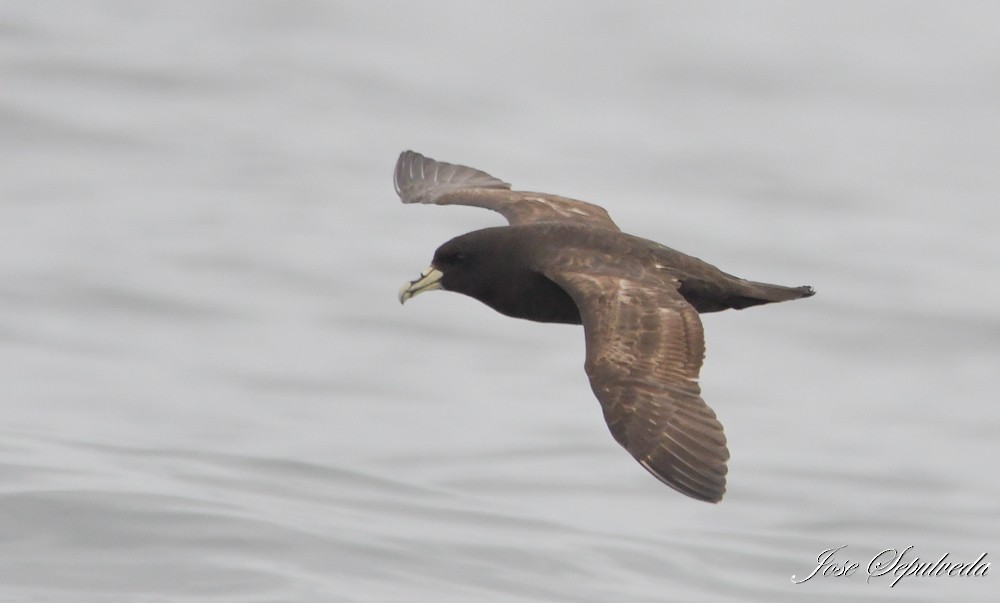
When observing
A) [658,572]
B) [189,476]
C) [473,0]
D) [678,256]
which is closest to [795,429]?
[658,572]

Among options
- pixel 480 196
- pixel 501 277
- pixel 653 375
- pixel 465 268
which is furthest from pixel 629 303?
pixel 480 196

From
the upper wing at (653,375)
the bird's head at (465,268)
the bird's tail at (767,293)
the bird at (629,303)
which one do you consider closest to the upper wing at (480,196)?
the bird at (629,303)

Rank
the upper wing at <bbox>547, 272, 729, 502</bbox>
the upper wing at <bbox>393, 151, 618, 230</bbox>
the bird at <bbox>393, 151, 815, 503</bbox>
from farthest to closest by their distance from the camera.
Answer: the upper wing at <bbox>393, 151, 618, 230</bbox> < the bird at <bbox>393, 151, 815, 503</bbox> < the upper wing at <bbox>547, 272, 729, 502</bbox>

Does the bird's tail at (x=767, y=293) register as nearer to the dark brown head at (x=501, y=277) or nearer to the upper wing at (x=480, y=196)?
the dark brown head at (x=501, y=277)

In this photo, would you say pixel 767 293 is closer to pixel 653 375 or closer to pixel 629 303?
pixel 629 303

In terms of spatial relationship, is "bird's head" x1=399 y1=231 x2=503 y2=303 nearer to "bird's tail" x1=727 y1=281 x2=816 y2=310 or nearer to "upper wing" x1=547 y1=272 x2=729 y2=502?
"upper wing" x1=547 y1=272 x2=729 y2=502

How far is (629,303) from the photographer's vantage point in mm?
10719

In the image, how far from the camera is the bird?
393 inches

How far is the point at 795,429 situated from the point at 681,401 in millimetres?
7620

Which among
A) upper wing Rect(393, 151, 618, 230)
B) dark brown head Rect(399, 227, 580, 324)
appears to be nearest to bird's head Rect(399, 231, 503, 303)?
dark brown head Rect(399, 227, 580, 324)

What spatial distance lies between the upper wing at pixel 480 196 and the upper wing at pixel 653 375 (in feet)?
5.53

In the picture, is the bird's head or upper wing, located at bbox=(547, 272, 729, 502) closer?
upper wing, located at bbox=(547, 272, 729, 502)

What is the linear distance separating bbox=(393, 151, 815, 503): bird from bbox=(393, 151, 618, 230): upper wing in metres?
0.06

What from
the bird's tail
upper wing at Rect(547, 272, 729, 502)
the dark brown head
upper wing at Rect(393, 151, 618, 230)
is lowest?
upper wing at Rect(547, 272, 729, 502)
